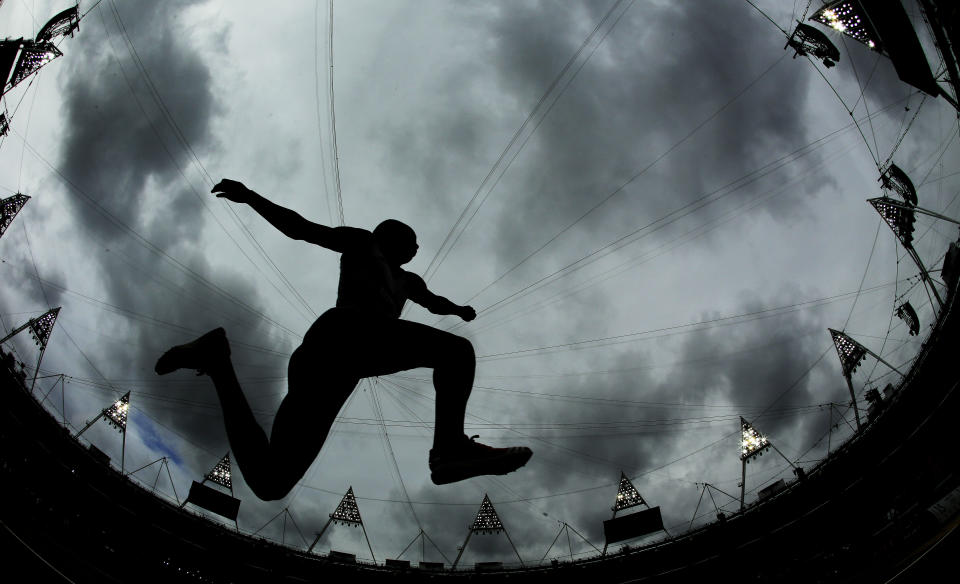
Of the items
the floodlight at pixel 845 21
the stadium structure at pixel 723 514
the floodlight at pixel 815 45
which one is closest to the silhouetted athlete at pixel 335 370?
the stadium structure at pixel 723 514

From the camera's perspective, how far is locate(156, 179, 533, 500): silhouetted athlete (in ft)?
8.12

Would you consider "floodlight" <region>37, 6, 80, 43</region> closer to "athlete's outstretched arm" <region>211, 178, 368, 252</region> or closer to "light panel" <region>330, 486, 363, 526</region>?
"athlete's outstretched arm" <region>211, 178, 368, 252</region>

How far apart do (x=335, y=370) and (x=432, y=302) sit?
126 cm

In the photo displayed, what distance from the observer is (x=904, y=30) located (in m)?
9.49

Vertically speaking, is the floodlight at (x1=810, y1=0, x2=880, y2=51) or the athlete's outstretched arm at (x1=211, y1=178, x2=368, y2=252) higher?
the floodlight at (x1=810, y1=0, x2=880, y2=51)

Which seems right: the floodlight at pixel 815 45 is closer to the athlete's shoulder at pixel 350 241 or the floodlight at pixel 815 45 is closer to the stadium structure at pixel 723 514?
the stadium structure at pixel 723 514

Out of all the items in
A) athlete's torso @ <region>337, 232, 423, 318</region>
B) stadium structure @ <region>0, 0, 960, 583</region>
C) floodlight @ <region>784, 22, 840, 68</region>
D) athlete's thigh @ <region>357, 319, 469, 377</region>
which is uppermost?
floodlight @ <region>784, 22, 840, 68</region>

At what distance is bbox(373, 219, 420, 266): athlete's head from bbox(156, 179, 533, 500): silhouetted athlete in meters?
0.21

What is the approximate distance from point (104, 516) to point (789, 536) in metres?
28.7

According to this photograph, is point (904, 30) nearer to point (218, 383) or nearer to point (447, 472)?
point (447, 472)

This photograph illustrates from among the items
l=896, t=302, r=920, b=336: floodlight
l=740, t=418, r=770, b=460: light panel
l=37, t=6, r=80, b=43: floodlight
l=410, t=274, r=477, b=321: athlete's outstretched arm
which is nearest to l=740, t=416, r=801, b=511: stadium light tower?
l=740, t=418, r=770, b=460: light panel

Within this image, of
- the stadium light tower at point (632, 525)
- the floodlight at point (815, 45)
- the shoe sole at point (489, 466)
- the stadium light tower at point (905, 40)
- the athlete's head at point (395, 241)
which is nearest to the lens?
the shoe sole at point (489, 466)

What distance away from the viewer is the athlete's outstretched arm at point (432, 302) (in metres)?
3.69

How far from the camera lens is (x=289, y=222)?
119 inches
